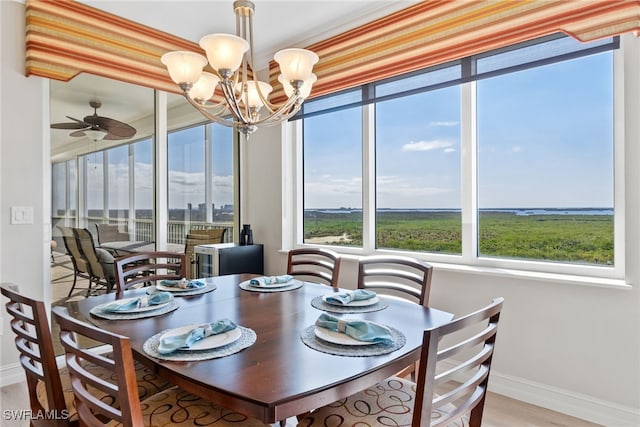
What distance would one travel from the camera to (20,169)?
2.54 meters

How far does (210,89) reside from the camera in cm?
215

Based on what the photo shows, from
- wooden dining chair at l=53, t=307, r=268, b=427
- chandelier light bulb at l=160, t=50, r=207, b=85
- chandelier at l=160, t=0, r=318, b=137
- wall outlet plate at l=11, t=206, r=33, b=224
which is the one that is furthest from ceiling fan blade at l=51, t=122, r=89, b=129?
wooden dining chair at l=53, t=307, r=268, b=427

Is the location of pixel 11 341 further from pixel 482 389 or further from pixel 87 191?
pixel 482 389

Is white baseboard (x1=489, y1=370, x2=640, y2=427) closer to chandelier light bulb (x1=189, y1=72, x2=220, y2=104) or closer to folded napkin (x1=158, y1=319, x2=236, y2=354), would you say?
folded napkin (x1=158, y1=319, x2=236, y2=354)

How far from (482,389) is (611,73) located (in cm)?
193

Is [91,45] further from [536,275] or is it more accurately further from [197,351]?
[536,275]

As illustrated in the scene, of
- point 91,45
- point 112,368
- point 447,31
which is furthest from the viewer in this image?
point 91,45

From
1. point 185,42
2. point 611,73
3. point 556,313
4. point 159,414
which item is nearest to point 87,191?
point 185,42

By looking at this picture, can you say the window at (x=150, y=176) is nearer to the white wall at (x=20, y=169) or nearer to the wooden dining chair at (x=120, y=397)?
the white wall at (x=20, y=169)

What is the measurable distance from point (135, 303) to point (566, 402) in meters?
2.32

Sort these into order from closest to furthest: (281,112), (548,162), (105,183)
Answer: (281,112), (548,162), (105,183)

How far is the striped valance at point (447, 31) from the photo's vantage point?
75.5 inches

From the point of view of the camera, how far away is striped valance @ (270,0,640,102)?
6.30 feet

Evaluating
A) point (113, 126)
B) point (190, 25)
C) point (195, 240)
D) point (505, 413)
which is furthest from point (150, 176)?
point (505, 413)
